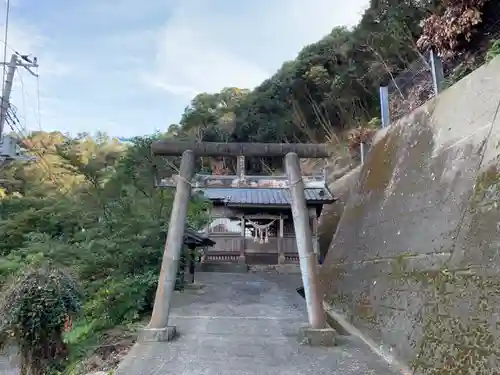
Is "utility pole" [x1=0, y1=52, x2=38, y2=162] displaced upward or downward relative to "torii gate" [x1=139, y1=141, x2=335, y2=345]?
upward

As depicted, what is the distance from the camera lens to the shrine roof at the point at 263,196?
715 inches

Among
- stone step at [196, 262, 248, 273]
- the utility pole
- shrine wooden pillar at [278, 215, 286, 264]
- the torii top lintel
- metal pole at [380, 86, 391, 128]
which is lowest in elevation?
stone step at [196, 262, 248, 273]

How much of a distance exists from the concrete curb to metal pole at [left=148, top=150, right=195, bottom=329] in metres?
2.80

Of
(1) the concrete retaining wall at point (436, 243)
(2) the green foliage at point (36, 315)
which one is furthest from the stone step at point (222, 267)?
(2) the green foliage at point (36, 315)

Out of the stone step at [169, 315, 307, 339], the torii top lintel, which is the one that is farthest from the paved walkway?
the torii top lintel

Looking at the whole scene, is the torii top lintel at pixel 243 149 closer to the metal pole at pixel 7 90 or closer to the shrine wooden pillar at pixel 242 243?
the shrine wooden pillar at pixel 242 243

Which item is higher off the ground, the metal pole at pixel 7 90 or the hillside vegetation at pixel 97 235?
the metal pole at pixel 7 90

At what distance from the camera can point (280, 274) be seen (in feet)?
54.5

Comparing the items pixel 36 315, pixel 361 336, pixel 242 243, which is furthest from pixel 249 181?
pixel 36 315

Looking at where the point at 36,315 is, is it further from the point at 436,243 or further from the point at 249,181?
the point at 249,181

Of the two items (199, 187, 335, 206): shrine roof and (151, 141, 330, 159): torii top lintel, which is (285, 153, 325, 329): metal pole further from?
(199, 187, 335, 206): shrine roof

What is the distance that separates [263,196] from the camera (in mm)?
19500

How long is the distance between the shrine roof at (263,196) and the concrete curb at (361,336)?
34.8 feet

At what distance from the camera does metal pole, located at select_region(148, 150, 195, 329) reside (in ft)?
18.7
